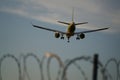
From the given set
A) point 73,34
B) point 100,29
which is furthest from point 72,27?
point 100,29

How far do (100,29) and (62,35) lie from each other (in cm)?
2312

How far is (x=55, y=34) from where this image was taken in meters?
199

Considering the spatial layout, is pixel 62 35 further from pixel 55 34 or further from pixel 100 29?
pixel 100 29

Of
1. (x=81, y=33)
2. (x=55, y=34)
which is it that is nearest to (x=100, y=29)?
(x=81, y=33)

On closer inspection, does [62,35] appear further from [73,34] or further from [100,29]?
[100,29]

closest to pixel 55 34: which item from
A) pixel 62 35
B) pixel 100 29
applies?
pixel 62 35

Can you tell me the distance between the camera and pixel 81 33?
190500mm

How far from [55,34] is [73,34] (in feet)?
43.4

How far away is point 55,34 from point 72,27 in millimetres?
12336

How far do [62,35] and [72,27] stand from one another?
7735mm

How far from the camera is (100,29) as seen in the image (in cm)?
19288

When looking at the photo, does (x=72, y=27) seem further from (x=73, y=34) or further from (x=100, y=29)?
(x=100, y=29)

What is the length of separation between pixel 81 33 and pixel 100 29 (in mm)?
12061

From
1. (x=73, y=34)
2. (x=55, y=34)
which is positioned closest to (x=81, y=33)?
(x=73, y=34)
